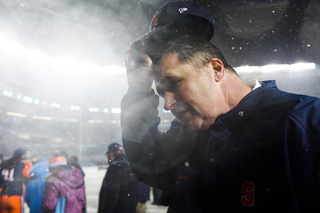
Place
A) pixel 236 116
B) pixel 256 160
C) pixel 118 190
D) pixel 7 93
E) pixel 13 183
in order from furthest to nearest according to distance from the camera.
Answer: pixel 7 93, pixel 13 183, pixel 118 190, pixel 236 116, pixel 256 160

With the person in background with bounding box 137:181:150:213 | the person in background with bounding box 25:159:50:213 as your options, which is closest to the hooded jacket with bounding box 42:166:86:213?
the person in background with bounding box 25:159:50:213

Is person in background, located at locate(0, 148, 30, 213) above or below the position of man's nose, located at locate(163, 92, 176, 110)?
below

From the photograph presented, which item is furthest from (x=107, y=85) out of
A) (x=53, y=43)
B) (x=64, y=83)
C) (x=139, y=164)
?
(x=139, y=164)

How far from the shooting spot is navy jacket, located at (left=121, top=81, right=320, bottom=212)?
28.4 inches

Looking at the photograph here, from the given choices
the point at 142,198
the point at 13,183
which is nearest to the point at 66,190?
the point at 13,183

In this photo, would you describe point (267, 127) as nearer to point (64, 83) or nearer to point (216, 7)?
point (216, 7)

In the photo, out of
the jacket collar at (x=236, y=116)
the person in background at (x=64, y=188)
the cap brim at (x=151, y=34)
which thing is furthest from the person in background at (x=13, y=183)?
the jacket collar at (x=236, y=116)

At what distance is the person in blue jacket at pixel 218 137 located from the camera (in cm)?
74

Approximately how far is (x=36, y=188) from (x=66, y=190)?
684 mm

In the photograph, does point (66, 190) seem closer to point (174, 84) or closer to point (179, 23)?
point (174, 84)

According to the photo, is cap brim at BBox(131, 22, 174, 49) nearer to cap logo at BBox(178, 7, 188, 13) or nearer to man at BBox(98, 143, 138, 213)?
cap logo at BBox(178, 7, 188, 13)

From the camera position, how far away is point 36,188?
13.0 ft

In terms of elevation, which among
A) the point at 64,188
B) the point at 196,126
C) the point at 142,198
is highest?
the point at 196,126

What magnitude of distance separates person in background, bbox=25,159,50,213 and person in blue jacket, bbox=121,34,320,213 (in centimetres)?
351
